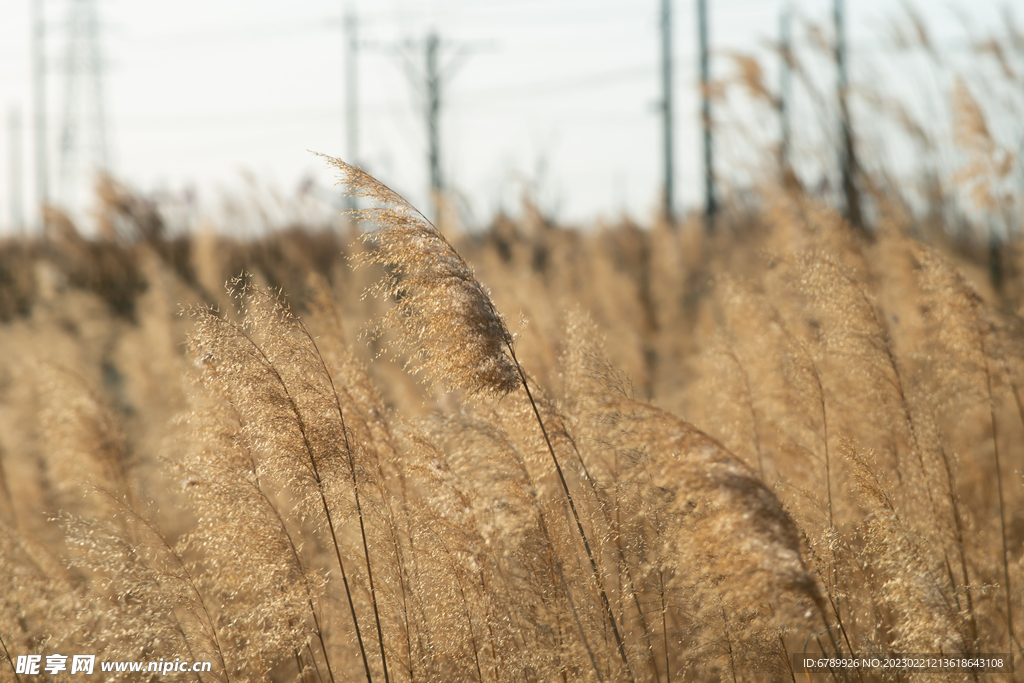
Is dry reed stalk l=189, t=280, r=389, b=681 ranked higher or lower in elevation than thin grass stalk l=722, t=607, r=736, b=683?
higher

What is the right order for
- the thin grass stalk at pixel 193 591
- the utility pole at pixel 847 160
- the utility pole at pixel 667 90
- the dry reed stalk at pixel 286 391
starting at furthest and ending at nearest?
the utility pole at pixel 667 90 < the utility pole at pixel 847 160 < the thin grass stalk at pixel 193 591 < the dry reed stalk at pixel 286 391

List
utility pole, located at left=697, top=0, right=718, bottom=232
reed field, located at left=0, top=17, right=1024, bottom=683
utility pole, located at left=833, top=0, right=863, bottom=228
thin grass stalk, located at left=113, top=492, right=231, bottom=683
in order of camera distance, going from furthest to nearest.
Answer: utility pole, located at left=697, top=0, right=718, bottom=232 → utility pole, located at left=833, top=0, right=863, bottom=228 → thin grass stalk, located at left=113, top=492, right=231, bottom=683 → reed field, located at left=0, top=17, right=1024, bottom=683

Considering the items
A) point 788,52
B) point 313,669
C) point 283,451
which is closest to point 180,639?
point 313,669

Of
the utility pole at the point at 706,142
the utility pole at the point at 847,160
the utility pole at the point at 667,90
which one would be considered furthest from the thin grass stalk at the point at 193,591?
the utility pole at the point at 667,90

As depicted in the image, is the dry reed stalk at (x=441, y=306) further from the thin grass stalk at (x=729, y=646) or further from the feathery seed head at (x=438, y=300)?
the thin grass stalk at (x=729, y=646)

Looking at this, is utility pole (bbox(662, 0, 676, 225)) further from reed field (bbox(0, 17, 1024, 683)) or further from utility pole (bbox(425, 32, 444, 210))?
reed field (bbox(0, 17, 1024, 683))

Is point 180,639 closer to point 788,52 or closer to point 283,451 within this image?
point 283,451

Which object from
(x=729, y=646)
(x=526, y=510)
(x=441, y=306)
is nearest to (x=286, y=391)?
(x=441, y=306)

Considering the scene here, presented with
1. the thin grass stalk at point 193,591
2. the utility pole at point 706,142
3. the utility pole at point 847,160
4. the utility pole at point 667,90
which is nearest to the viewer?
the thin grass stalk at point 193,591

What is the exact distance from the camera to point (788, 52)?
609cm

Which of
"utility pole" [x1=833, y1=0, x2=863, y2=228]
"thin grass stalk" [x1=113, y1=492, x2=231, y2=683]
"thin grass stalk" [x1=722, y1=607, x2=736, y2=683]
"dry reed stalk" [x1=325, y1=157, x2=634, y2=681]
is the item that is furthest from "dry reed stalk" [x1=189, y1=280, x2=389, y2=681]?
"utility pole" [x1=833, y1=0, x2=863, y2=228]

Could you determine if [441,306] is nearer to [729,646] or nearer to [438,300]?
[438,300]

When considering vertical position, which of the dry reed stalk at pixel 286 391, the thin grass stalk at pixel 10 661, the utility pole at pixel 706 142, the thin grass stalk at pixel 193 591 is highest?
the utility pole at pixel 706 142

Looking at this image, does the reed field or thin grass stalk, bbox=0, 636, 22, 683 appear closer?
the reed field
